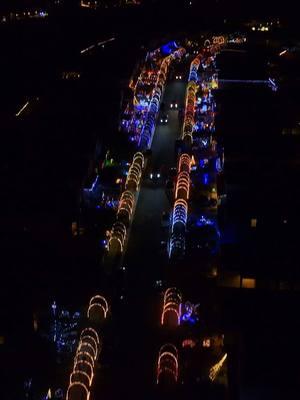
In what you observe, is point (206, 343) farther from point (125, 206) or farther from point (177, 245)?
point (125, 206)

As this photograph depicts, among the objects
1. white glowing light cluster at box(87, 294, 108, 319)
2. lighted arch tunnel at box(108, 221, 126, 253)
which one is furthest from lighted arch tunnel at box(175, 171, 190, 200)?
white glowing light cluster at box(87, 294, 108, 319)

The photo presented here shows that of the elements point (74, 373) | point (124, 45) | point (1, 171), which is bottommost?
point (74, 373)

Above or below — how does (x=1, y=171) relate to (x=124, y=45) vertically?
below

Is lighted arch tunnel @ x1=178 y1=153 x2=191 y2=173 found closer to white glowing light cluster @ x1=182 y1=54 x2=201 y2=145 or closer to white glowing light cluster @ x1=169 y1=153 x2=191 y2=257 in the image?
white glowing light cluster @ x1=169 y1=153 x2=191 y2=257

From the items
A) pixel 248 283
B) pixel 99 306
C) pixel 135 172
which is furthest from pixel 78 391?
pixel 135 172

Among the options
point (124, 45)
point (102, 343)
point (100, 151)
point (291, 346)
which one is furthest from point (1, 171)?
point (124, 45)

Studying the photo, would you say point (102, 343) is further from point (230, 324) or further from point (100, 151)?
point (100, 151)

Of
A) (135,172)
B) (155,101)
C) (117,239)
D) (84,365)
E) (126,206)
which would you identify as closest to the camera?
(84,365)
